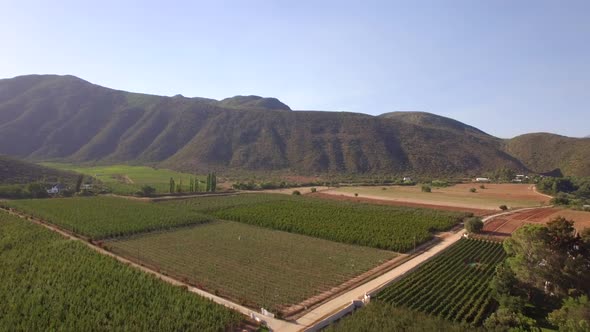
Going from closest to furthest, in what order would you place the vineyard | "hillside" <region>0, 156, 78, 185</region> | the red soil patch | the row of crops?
the vineyard, the row of crops, the red soil patch, "hillside" <region>0, 156, 78, 185</region>

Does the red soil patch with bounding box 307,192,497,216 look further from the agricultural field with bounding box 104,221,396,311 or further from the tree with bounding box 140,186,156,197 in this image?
the tree with bounding box 140,186,156,197

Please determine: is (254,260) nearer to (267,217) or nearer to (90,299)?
(90,299)

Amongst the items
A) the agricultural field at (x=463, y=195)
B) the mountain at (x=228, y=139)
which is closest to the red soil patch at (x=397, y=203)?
the agricultural field at (x=463, y=195)

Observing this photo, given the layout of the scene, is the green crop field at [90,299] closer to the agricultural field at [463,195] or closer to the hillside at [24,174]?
the hillside at [24,174]

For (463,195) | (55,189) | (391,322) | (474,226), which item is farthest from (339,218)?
(55,189)

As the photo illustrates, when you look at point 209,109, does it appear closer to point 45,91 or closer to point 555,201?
point 45,91

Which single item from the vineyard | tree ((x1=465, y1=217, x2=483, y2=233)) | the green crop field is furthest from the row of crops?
the green crop field
